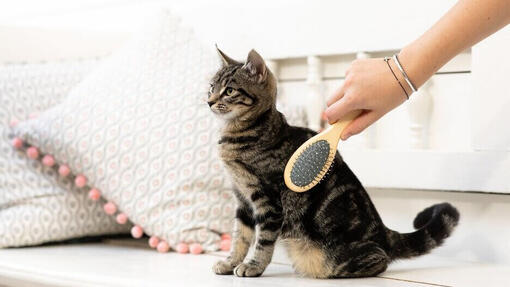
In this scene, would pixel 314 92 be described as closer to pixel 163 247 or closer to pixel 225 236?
pixel 225 236

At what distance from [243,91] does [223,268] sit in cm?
31

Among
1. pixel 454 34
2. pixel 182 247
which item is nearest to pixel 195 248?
pixel 182 247

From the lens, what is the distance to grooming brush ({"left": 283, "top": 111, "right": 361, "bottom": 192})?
98 cm

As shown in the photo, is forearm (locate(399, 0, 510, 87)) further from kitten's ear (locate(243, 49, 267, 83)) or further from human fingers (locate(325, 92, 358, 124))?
kitten's ear (locate(243, 49, 267, 83))

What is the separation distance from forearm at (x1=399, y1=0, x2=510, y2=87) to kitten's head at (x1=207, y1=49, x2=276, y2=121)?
0.75 ft

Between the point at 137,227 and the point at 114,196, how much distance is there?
84 mm

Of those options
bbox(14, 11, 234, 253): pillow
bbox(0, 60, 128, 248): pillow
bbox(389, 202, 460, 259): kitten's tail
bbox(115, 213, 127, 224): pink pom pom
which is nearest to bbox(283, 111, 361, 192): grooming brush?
bbox(389, 202, 460, 259): kitten's tail

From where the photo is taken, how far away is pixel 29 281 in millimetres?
1087

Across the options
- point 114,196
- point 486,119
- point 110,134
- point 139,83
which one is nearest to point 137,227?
point 114,196

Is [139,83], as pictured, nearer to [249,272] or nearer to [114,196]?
[114,196]

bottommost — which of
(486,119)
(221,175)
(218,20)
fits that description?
(221,175)

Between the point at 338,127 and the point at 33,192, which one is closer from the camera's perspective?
the point at 338,127

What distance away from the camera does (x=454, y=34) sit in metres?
0.92

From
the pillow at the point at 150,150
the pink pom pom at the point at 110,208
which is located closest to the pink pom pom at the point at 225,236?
the pillow at the point at 150,150
